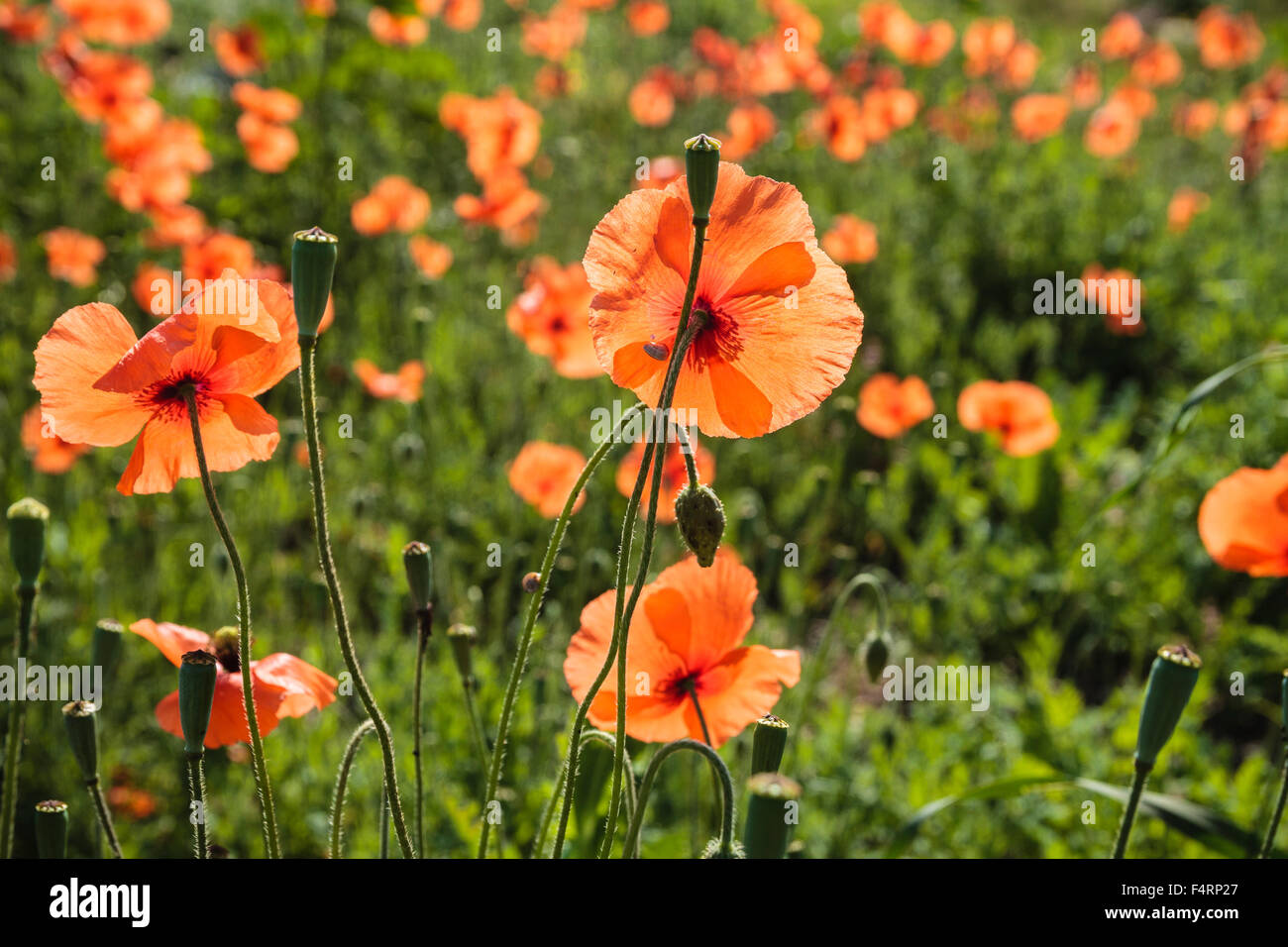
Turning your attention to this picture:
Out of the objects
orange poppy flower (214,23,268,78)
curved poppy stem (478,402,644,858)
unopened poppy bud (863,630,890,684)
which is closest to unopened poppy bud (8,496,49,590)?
curved poppy stem (478,402,644,858)

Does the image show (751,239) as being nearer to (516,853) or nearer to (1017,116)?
(516,853)

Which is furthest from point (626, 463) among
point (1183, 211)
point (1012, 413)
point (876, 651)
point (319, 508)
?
point (1183, 211)

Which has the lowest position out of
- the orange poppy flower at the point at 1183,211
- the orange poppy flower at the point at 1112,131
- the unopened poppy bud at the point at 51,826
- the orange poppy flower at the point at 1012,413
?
the unopened poppy bud at the point at 51,826

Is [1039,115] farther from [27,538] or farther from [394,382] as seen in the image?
[27,538]

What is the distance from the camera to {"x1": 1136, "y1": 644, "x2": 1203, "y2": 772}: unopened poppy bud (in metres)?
1.09

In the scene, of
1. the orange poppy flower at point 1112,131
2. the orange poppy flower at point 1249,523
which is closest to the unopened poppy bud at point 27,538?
the orange poppy flower at point 1249,523

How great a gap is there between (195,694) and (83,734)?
17 centimetres

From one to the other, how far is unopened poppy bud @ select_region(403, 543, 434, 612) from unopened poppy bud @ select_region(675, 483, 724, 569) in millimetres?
346

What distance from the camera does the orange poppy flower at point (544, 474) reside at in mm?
2914

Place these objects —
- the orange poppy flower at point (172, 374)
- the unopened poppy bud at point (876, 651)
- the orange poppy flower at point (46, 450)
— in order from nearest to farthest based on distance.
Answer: the orange poppy flower at point (172, 374) < the unopened poppy bud at point (876, 651) < the orange poppy flower at point (46, 450)

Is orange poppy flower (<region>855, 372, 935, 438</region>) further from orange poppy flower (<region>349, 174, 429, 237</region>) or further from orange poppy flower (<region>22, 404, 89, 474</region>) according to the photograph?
orange poppy flower (<region>22, 404, 89, 474</region>)

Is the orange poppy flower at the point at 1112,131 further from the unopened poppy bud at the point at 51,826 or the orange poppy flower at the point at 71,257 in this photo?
the unopened poppy bud at the point at 51,826

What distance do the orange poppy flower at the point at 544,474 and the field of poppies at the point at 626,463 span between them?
15 millimetres

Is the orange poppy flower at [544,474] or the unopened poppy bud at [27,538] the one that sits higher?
the orange poppy flower at [544,474]
